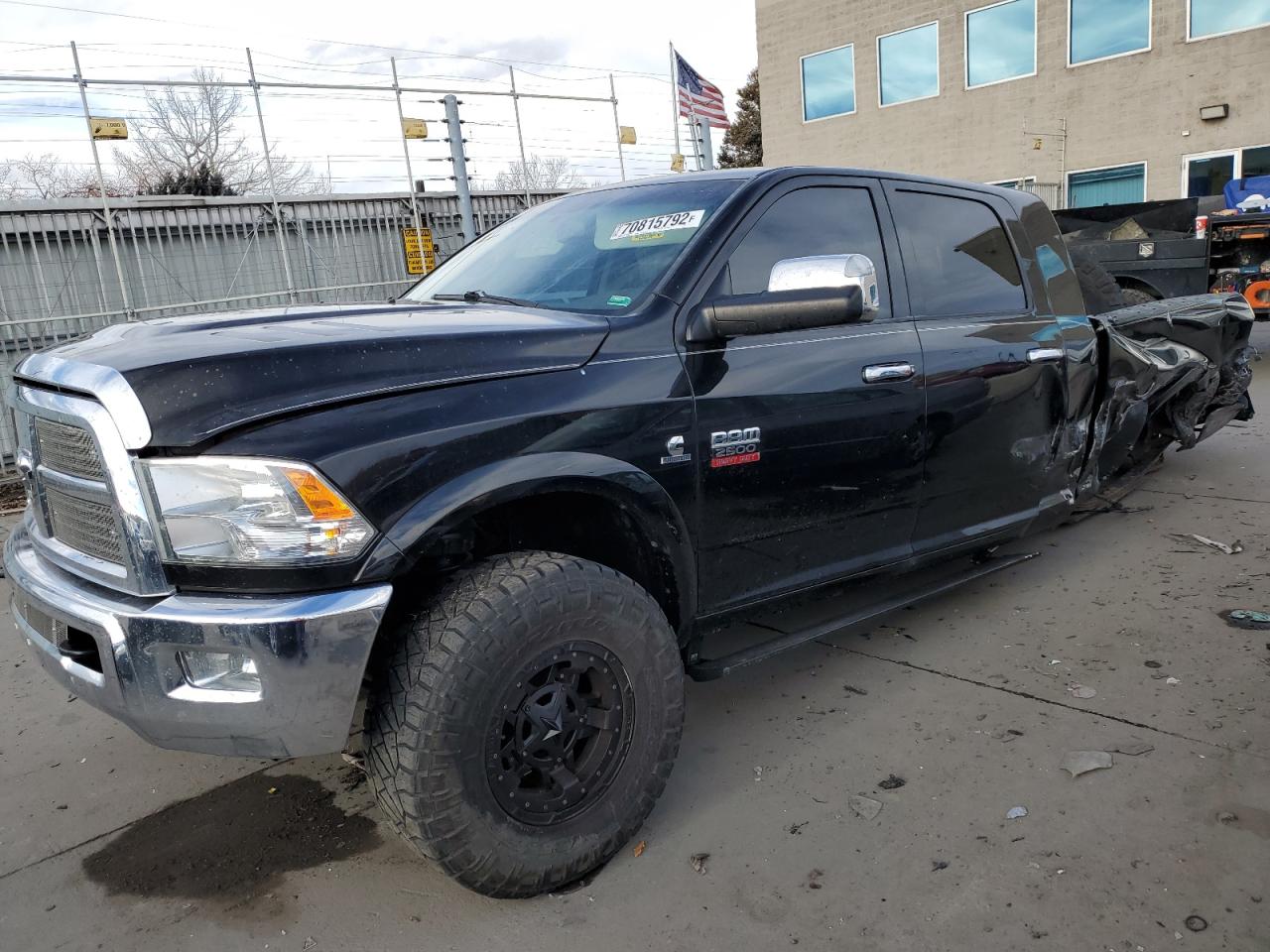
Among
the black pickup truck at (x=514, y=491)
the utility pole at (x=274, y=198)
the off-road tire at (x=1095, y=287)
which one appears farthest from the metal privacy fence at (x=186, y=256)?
the black pickup truck at (x=514, y=491)

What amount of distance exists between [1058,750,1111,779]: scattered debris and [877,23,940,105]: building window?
2027 centimetres

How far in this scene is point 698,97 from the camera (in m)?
13.6

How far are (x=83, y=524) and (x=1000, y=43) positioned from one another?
21.2 meters

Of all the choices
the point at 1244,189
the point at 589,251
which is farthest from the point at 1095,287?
the point at 1244,189

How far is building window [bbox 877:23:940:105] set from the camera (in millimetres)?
20281

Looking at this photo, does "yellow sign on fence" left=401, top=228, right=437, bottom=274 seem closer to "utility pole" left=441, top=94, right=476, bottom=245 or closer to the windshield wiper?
"utility pole" left=441, top=94, right=476, bottom=245

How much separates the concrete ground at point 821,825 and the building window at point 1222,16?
17071 mm

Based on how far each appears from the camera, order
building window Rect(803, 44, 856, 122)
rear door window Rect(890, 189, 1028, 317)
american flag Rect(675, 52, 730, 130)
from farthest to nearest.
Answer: building window Rect(803, 44, 856, 122) < american flag Rect(675, 52, 730, 130) < rear door window Rect(890, 189, 1028, 317)

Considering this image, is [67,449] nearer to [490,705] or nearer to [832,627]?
[490,705]

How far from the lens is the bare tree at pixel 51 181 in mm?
10117

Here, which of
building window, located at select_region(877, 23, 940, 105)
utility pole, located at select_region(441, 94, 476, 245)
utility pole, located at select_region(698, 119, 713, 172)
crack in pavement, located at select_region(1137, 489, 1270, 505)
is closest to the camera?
crack in pavement, located at select_region(1137, 489, 1270, 505)

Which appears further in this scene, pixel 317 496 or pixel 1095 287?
pixel 1095 287

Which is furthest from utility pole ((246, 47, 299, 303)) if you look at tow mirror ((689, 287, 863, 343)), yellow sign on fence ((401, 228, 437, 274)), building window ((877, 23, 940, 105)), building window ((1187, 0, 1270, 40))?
building window ((1187, 0, 1270, 40))

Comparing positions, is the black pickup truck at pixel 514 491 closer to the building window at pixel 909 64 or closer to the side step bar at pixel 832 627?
the side step bar at pixel 832 627
